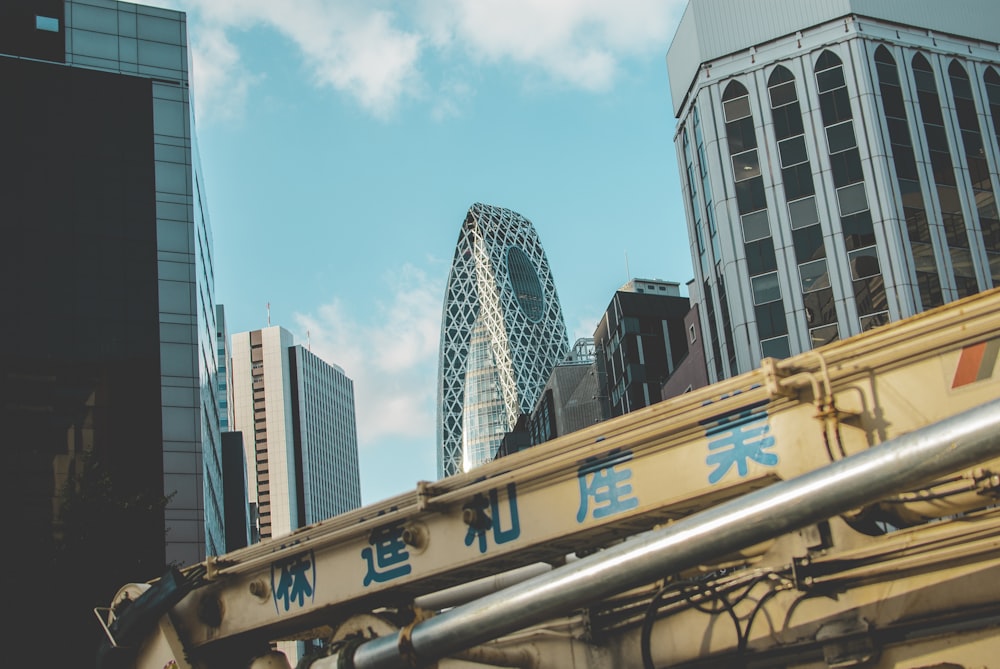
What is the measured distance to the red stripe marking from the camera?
5.77 metres

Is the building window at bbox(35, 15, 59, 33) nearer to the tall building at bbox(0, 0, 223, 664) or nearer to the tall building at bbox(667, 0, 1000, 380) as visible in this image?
the tall building at bbox(0, 0, 223, 664)

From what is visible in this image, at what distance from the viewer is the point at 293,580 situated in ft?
28.7

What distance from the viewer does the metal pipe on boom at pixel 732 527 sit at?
14.8 ft

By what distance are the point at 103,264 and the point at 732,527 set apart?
48570mm

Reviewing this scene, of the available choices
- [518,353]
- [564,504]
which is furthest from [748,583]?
[518,353]

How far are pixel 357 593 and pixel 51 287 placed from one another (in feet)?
145

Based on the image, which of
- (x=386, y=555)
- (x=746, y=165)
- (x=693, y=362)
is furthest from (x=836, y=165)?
(x=386, y=555)

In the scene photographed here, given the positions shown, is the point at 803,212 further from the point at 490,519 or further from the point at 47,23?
the point at 47,23

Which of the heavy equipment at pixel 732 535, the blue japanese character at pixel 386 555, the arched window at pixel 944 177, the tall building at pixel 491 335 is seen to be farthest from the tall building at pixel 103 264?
the tall building at pixel 491 335

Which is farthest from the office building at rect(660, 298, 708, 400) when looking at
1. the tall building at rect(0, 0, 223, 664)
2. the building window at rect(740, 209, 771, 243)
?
the tall building at rect(0, 0, 223, 664)

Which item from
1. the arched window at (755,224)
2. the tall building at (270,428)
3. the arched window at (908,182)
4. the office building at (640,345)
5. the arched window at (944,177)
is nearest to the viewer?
the arched window at (908,182)

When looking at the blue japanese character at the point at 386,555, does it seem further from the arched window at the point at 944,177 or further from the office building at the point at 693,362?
the office building at the point at 693,362

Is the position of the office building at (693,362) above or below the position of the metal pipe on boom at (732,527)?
above

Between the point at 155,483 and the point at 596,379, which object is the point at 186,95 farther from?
the point at 596,379
